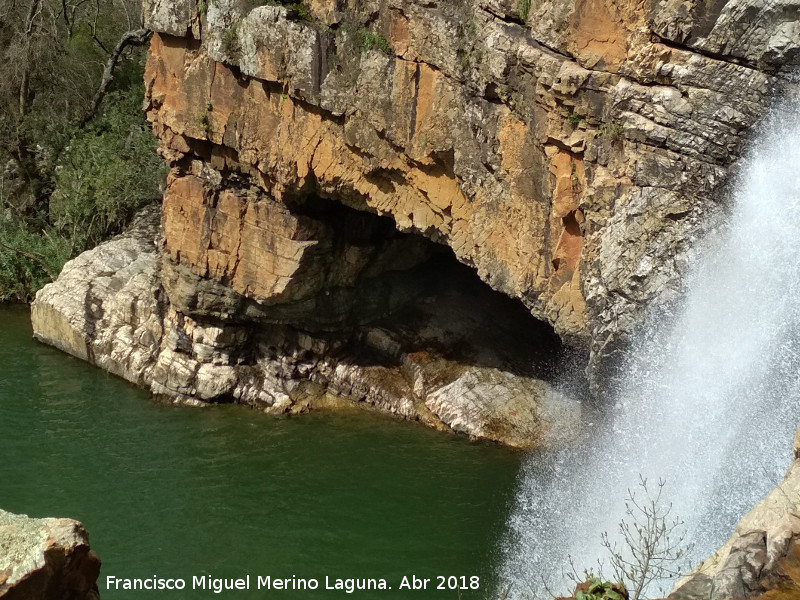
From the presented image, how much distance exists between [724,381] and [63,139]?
1977cm

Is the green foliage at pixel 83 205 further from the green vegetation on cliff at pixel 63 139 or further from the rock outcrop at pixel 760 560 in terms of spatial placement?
the rock outcrop at pixel 760 560

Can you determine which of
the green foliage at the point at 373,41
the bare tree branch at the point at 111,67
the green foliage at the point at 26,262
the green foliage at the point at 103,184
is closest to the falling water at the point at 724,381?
the green foliage at the point at 373,41

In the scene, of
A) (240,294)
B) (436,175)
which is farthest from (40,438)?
(436,175)

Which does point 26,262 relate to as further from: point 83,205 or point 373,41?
point 373,41

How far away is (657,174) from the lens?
10414 millimetres

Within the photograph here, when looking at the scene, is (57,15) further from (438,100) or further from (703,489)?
(703,489)

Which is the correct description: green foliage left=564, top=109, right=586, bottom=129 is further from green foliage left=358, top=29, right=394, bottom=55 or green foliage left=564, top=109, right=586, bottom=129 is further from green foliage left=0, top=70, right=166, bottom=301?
green foliage left=0, top=70, right=166, bottom=301

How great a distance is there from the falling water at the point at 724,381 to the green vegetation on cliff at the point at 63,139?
48.8 ft

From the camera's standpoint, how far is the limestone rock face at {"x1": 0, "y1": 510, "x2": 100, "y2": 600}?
18.4ft

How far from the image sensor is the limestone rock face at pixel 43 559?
5617mm

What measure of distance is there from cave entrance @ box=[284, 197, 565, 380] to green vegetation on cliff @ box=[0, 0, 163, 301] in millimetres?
7478

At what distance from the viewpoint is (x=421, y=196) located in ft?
46.0

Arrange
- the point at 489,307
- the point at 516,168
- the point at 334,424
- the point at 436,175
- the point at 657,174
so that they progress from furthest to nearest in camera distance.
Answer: the point at 489,307 → the point at 334,424 → the point at 436,175 → the point at 516,168 → the point at 657,174

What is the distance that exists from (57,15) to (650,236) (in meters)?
21.9
